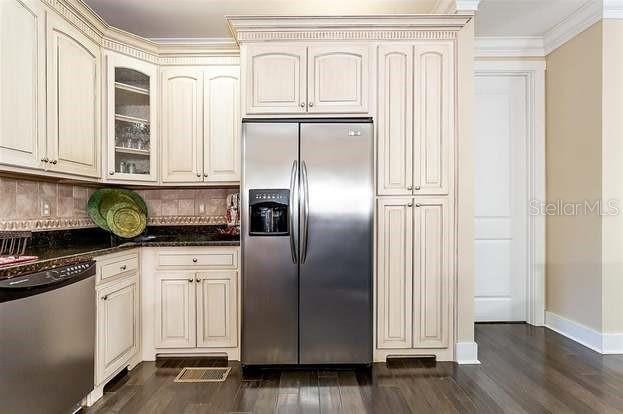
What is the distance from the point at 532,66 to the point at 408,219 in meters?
2.30

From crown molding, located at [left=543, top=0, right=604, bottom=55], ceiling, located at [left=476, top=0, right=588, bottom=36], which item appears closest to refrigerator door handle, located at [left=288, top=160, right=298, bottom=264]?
ceiling, located at [left=476, top=0, right=588, bottom=36]

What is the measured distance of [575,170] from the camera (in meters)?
3.49

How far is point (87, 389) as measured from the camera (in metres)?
2.24

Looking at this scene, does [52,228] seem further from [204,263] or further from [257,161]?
[257,161]

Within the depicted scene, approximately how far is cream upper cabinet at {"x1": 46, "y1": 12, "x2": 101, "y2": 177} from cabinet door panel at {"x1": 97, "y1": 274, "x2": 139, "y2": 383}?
0.83m

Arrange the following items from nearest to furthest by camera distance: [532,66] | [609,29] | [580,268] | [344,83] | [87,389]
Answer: [87,389]
[344,83]
[609,29]
[580,268]
[532,66]

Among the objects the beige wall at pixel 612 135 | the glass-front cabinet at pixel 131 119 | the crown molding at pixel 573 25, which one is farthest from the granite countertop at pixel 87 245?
the crown molding at pixel 573 25

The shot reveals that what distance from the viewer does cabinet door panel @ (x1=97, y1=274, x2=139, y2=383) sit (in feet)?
7.99

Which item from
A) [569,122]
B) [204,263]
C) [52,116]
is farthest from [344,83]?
[569,122]

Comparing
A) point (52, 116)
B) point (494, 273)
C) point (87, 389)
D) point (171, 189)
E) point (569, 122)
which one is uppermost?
point (569, 122)

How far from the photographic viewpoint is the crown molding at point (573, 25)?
10.5 ft

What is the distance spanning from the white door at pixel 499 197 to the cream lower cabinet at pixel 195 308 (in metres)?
2.50

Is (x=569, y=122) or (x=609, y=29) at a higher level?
(x=609, y=29)

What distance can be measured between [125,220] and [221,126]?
108 centimetres
